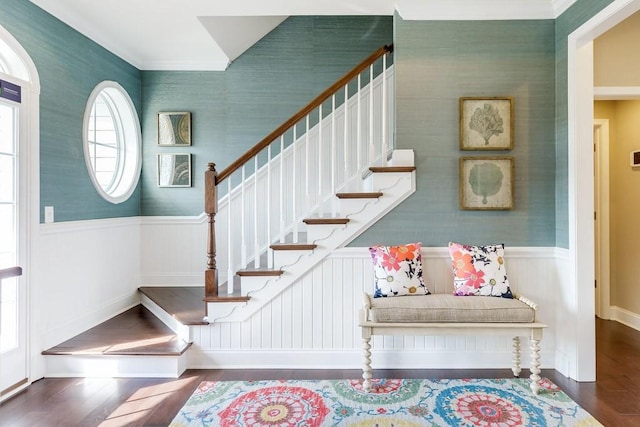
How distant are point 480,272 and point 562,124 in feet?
4.29

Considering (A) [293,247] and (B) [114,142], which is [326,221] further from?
(B) [114,142]

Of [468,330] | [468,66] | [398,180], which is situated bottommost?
[468,330]

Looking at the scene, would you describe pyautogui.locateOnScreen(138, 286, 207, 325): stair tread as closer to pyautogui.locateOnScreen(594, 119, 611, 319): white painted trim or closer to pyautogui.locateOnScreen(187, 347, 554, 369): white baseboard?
pyautogui.locateOnScreen(187, 347, 554, 369): white baseboard

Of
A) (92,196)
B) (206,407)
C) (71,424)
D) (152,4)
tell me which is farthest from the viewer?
(92,196)

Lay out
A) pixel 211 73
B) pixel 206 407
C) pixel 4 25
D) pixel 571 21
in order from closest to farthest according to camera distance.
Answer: pixel 206 407 < pixel 4 25 < pixel 571 21 < pixel 211 73

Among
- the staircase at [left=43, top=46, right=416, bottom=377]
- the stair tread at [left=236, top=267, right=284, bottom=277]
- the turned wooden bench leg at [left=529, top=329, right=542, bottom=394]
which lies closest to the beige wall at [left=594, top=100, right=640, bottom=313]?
the turned wooden bench leg at [left=529, top=329, right=542, bottom=394]

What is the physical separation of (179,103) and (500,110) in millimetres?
3231

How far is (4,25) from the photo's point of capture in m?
2.57

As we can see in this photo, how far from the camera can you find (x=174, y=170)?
423cm

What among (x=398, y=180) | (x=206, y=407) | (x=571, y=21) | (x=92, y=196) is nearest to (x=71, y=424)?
(x=206, y=407)

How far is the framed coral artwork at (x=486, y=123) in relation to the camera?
3022mm

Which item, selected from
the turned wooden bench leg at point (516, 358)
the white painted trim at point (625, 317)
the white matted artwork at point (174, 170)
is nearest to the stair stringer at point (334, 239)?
the turned wooden bench leg at point (516, 358)

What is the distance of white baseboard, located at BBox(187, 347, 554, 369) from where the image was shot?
9.84 feet

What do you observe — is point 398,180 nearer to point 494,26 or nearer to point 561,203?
point 561,203
